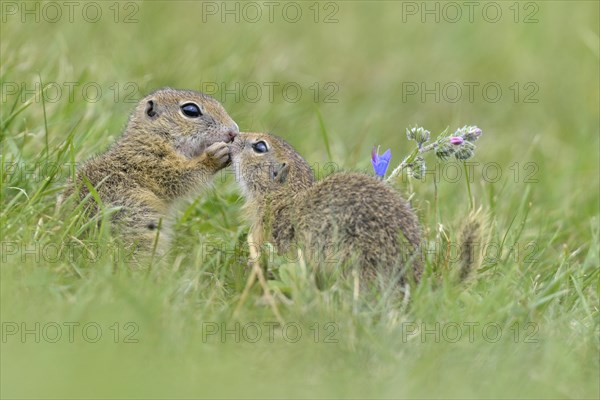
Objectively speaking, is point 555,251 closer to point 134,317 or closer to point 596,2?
point 134,317

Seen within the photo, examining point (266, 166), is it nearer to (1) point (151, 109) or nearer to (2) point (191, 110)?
(2) point (191, 110)

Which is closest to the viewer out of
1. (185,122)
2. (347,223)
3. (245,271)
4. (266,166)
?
(347,223)

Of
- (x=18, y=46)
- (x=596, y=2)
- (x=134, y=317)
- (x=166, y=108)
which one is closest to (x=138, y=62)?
(x=18, y=46)

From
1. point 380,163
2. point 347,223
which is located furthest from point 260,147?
point 347,223

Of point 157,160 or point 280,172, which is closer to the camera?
point 280,172

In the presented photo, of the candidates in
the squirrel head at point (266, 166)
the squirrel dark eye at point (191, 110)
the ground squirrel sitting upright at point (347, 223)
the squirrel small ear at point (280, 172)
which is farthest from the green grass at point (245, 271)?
the squirrel dark eye at point (191, 110)

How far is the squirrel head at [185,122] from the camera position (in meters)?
7.04

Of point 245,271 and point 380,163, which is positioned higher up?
point 380,163

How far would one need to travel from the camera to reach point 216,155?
269 inches

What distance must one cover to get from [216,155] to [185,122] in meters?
0.40

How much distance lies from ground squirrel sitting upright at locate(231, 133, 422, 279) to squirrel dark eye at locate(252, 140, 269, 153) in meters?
0.40

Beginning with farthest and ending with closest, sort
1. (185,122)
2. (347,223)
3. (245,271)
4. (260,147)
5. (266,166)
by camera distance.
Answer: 1. (185,122)
2. (260,147)
3. (266,166)
4. (245,271)
5. (347,223)

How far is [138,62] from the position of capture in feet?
32.3

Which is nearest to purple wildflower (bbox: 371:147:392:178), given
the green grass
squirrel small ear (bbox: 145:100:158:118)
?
the green grass
